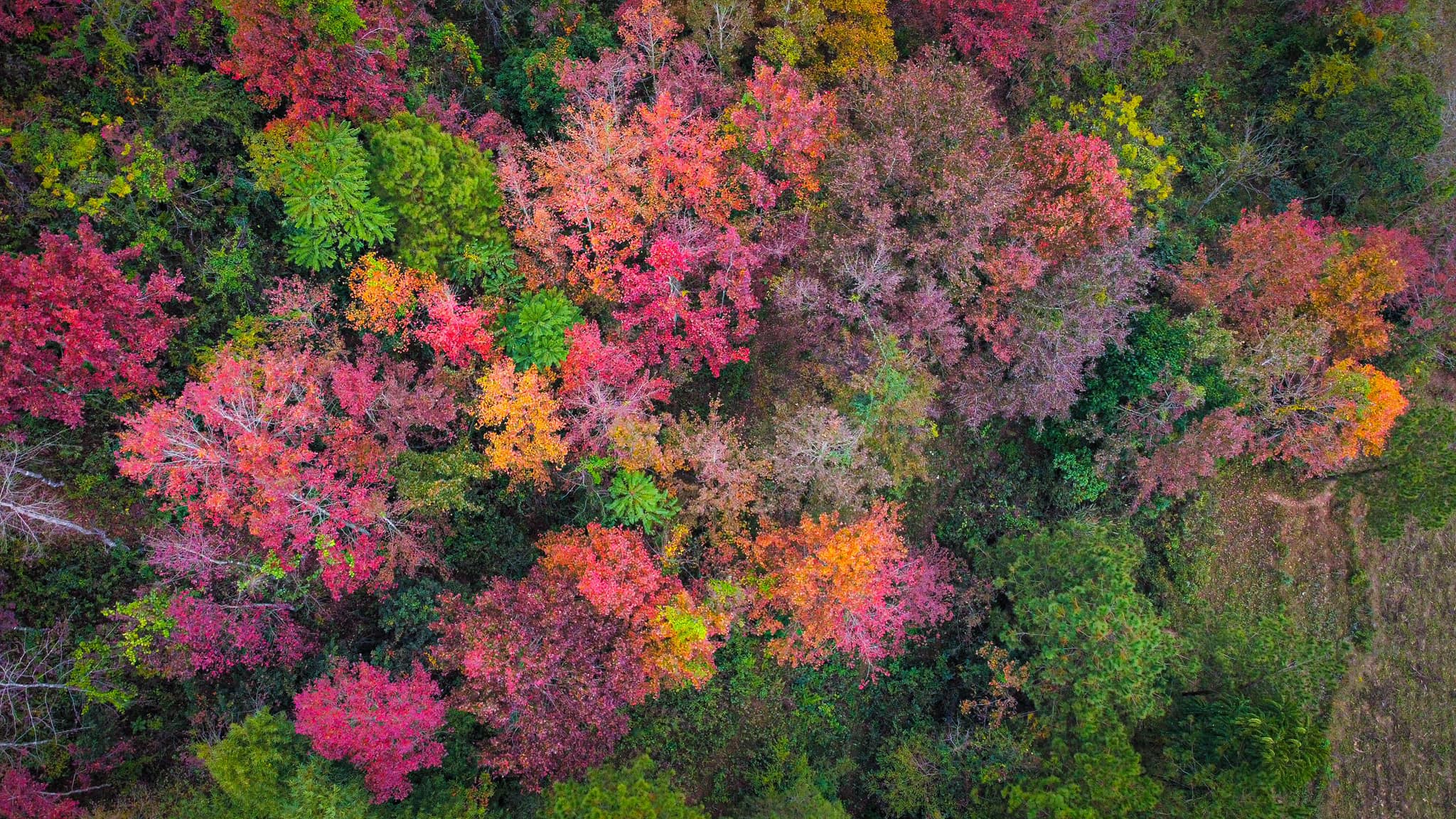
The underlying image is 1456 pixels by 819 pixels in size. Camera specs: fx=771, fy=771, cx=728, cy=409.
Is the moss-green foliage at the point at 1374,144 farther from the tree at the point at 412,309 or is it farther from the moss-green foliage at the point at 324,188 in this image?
the moss-green foliage at the point at 324,188

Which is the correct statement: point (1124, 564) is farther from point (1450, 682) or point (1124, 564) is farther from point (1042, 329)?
point (1450, 682)

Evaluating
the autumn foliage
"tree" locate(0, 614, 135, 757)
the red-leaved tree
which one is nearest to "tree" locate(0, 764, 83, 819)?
"tree" locate(0, 614, 135, 757)

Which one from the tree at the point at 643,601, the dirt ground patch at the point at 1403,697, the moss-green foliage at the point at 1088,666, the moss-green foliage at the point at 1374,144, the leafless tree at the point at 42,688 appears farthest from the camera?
the dirt ground patch at the point at 1403,697

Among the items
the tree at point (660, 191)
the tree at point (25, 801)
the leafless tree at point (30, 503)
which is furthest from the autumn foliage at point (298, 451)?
the tree at point (25, 801)

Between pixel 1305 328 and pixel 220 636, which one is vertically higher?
pixel 1305 328

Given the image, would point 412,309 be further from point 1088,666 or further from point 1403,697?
point 1403,697

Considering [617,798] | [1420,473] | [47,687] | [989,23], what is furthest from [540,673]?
[1420,473]

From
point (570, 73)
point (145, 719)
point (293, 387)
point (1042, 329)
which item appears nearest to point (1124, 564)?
point (1042, 329)
